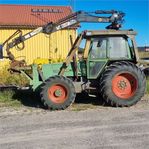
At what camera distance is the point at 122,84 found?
11945 mm

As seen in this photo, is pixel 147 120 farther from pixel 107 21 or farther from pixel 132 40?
pixel 107 21

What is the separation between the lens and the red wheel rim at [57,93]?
Answer: 11602 millimetres

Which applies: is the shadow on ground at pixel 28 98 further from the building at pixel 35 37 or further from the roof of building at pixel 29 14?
the roof of building at pixel 29 14

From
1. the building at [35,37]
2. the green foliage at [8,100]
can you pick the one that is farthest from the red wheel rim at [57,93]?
the building at [35,37]

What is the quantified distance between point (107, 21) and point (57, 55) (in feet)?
41.1

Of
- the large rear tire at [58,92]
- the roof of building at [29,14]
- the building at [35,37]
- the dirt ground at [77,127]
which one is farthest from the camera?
the roof of building at [29,14]

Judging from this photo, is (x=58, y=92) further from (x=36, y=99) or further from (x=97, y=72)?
(x=36, y=99)

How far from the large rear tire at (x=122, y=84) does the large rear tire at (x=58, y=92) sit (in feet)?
3.15

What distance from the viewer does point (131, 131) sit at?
8.36 m

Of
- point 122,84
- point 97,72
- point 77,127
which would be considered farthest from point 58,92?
point 77,127

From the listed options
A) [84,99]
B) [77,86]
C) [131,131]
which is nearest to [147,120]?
[131,131]

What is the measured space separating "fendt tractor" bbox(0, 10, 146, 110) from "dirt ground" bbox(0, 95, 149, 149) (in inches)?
17.3

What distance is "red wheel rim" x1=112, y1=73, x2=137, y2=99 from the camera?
11.8m

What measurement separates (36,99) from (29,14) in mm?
14171
